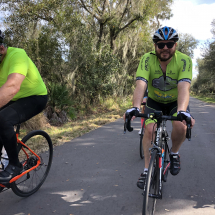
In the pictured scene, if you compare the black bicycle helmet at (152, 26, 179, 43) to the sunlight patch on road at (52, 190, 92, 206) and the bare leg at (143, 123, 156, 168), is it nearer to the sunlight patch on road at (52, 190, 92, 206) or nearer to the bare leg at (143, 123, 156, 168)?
the bare leg at (143, 123, 156, 168)

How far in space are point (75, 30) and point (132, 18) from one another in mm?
5422

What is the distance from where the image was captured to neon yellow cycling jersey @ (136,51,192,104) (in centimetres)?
304

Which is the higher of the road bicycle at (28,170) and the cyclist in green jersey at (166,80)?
the cyclist in green jersey at (166,80)

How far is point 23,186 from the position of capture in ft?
10.4

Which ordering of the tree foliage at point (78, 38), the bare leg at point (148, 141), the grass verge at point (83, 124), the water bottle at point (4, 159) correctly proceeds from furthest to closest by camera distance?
the tree foliage at point (78, 38) < the grass verge at point (83, 124) < the bare leg at point (148, 141) < the water bottle at point (4, 159)

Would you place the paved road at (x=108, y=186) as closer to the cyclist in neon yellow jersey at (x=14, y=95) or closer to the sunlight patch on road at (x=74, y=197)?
the sunlight patch on road at (x=74, y=197)

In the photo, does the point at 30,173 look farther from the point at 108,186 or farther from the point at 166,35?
the point at 166,35

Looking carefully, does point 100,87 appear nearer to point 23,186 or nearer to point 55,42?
point 55,42

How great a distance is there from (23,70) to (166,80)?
1837 mm

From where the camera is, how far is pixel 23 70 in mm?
2625

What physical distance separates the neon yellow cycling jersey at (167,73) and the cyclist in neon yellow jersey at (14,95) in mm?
1362

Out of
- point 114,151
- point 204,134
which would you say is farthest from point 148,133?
point 204,134

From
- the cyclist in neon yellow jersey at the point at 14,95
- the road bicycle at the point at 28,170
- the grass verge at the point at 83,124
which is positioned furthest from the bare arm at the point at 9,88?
the grass verge at the point at 83,124

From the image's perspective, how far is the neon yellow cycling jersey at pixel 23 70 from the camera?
2619mm
